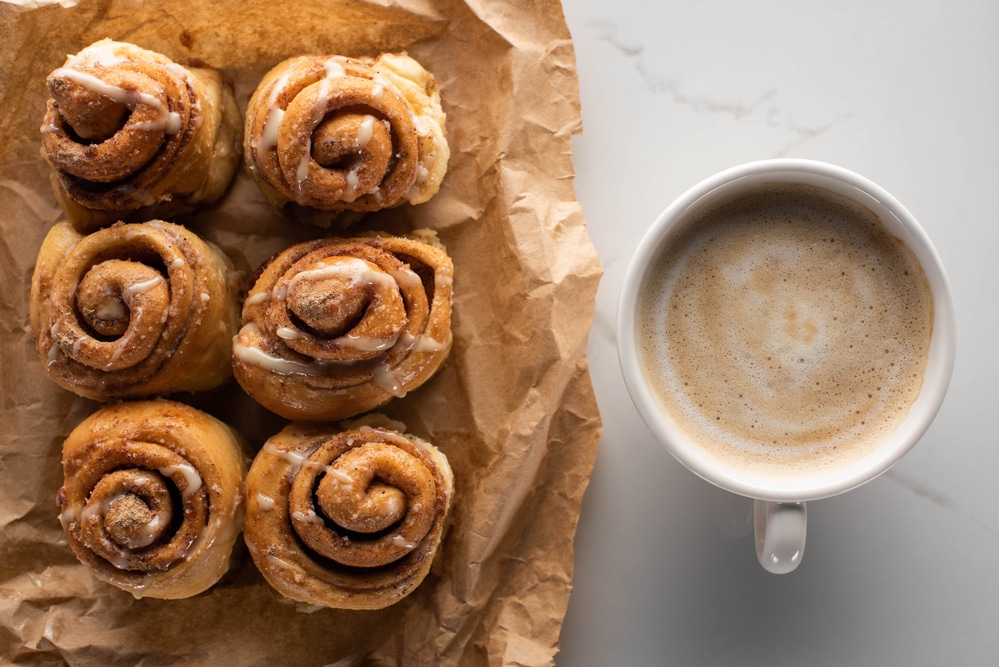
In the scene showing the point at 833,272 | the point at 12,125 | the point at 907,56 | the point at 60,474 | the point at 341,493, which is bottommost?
the point at 60,474

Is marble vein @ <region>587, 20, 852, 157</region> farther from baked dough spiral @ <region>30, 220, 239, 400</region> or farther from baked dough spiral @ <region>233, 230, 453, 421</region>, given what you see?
baked dough spiral @ <region>30, 220, 239, 400</region>

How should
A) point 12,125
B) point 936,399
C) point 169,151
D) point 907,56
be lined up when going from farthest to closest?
point 907,56
point 12,125
point 169,151
point 936,399

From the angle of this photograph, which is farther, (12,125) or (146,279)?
(12,125)

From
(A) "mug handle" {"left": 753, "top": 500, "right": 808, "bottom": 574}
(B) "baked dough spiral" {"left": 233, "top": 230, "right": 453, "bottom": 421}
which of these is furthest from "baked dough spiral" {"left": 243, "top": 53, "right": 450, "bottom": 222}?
(A) "mug handle" {"left": 753, "top": 500, "right": 808, "bottom": 574}

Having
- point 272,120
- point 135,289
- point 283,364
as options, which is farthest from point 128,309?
point 272,120

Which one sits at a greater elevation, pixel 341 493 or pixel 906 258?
pixel 906 258

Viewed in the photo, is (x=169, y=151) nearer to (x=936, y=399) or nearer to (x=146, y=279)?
(x=146, y=279)

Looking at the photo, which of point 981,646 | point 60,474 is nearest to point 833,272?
point 981,646
